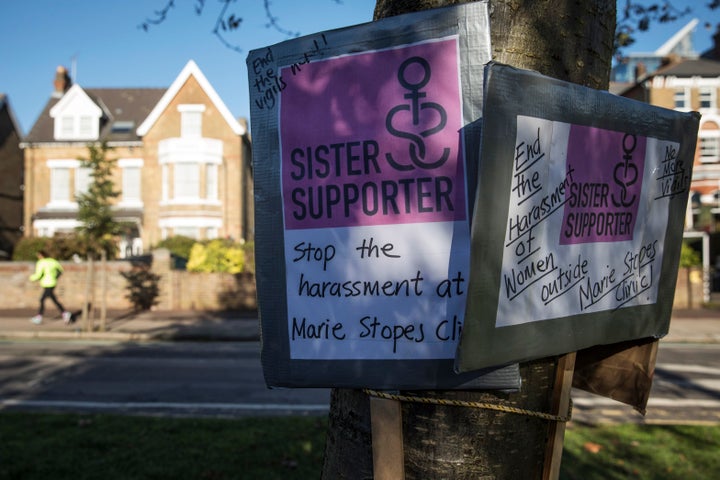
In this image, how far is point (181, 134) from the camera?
28.5 m

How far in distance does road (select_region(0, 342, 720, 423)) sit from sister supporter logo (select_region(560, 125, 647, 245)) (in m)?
4.98

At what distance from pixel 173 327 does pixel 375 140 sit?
15.1m

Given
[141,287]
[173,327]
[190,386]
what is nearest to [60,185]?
[141,287]

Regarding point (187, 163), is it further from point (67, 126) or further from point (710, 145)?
point (710, 145)

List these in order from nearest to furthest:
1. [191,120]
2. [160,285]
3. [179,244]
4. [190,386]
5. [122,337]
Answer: [190,386], [122,337], [160,285], [179,244], [191,120]

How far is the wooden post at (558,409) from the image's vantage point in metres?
1.81

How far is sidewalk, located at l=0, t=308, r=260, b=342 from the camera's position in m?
14.2

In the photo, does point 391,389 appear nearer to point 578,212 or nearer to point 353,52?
point 578,212

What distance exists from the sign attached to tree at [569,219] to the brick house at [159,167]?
2778 cm

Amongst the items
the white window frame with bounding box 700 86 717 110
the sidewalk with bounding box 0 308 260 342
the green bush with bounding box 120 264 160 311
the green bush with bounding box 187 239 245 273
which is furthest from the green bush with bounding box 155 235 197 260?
the white window frame with bounding box 700 86 717 110

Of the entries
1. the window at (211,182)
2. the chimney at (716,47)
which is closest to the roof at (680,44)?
the chimney at (716,47)

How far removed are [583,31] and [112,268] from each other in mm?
19954

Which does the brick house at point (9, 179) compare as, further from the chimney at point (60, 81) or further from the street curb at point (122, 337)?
the street curb at point (122, 337)

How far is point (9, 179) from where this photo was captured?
32.8m
